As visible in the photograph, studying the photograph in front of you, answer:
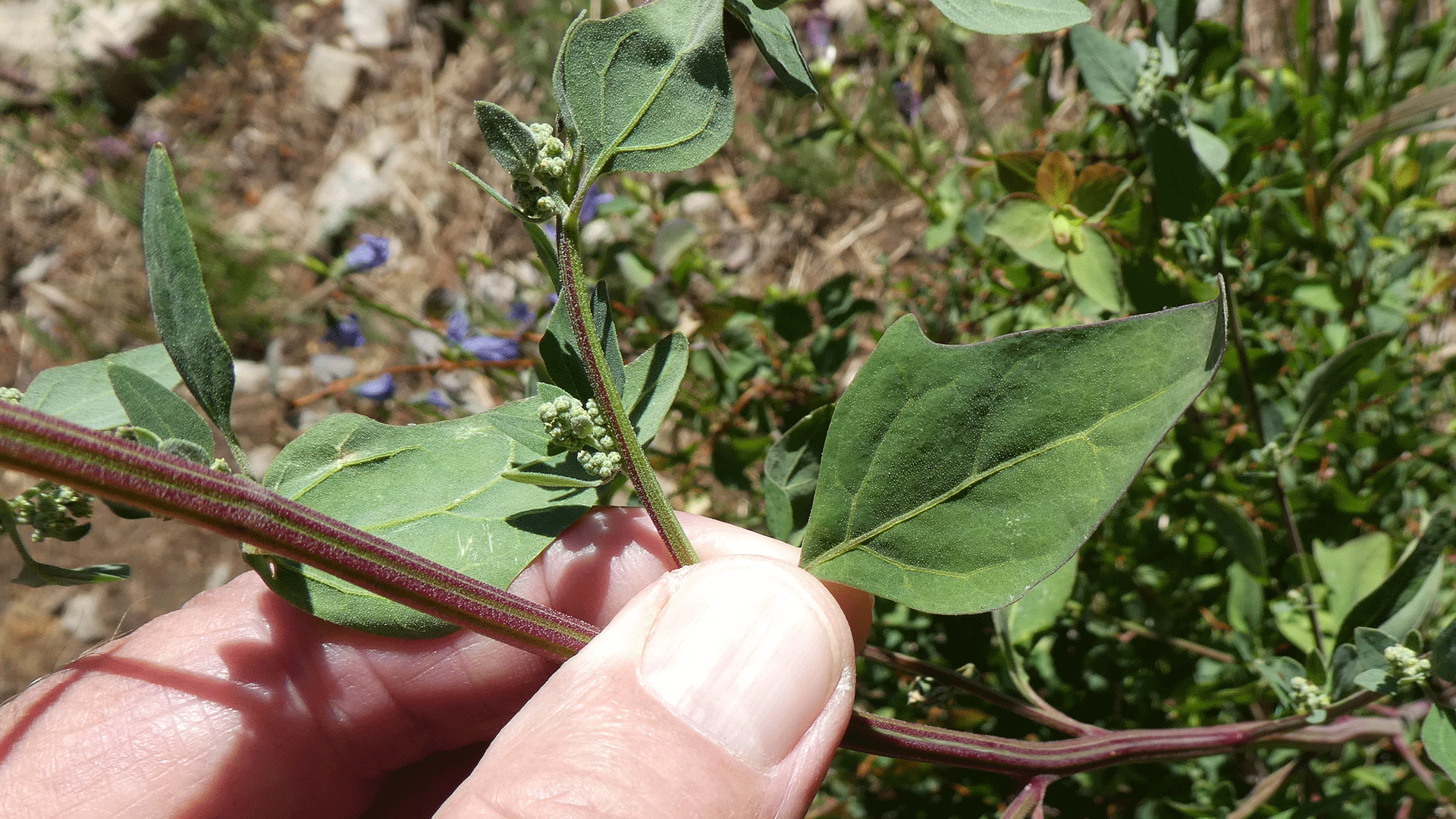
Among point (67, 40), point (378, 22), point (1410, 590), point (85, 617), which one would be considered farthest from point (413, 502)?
point (67, 40)

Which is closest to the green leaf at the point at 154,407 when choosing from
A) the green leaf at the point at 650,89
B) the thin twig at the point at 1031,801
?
the green leaf at the point at 650,89

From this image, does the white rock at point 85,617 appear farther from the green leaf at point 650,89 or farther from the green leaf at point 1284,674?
the green leaf at point 1284,674

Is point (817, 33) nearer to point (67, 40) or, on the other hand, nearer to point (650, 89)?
point (650, 89)

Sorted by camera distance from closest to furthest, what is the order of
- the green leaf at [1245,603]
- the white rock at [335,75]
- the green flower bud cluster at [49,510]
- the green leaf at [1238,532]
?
the green flower bud cluster at [49,510]
the green leaf at [1238,532]
the green leaf at [1245,603]
the white rock at [335,75]

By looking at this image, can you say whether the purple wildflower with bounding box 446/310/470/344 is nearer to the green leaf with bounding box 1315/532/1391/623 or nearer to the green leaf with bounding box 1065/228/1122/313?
the green leaf with bounding box 1065/228/1122/313

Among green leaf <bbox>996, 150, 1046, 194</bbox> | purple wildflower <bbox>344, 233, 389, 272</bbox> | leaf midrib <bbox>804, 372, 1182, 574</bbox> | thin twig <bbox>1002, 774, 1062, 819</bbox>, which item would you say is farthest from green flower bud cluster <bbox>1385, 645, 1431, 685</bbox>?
purple wildflower <bbox>344, 233, 389, 272</bbox>

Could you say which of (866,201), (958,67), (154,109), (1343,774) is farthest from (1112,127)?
(154,109)
